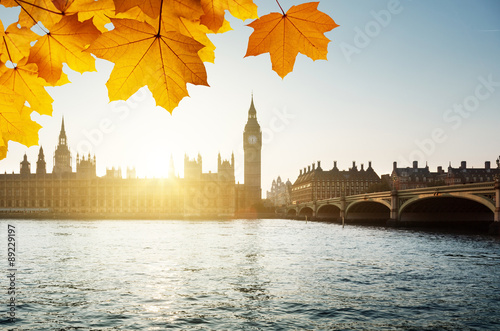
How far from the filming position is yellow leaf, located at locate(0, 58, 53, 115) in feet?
A: 3.95

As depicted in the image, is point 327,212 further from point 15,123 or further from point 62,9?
point 62,9

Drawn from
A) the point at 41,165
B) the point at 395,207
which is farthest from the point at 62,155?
the point at 395,207

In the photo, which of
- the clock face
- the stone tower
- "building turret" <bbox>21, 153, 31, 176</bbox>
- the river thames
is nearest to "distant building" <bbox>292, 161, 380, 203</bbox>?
the clock face

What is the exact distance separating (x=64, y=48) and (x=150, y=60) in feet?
1.05

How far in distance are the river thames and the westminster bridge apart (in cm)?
1420

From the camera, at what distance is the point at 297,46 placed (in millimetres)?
1118

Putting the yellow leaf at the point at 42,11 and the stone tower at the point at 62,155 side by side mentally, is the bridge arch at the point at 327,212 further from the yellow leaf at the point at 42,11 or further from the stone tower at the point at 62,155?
the yellow leaf at the point at 42,11

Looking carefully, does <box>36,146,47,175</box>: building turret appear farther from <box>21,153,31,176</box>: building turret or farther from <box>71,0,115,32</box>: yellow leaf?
<box>71,0,115,32</box>: yellow leaf

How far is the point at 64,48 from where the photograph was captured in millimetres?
1126

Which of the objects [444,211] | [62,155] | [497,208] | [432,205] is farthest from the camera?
[62,155]

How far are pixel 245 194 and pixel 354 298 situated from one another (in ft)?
355

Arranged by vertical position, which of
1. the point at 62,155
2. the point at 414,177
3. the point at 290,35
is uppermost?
the point at 62,155

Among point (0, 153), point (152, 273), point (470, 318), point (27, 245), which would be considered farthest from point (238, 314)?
point (27, 245)

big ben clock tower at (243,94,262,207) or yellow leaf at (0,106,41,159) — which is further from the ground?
big ben clock tower at (243,94,262,207)
